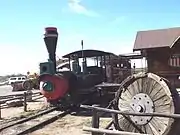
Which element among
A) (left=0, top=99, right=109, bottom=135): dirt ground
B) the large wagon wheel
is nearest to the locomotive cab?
(left=0, top=99, right=109, bottom=135): dirt ground

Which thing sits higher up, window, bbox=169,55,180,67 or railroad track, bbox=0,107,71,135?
window, bbox=169,55,180,67

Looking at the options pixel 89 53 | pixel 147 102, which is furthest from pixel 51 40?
pixel 147 102

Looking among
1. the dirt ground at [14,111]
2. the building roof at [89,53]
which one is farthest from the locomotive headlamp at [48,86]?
the building roof at [89,53]

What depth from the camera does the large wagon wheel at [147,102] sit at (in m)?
6.10

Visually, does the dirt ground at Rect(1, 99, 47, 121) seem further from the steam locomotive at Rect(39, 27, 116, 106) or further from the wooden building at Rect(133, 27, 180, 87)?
the wooden building at Rect(133, 27, 180, 87)

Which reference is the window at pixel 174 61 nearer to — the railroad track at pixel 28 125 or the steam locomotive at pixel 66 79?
the steam locomotive at pixel 66 79

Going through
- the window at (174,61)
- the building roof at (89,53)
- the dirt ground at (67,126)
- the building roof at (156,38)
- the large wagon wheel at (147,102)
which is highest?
the building roof at (156,38)

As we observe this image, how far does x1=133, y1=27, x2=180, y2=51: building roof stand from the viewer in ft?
73.8

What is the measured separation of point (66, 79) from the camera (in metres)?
15.1

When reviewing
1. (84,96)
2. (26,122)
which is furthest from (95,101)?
(26,122)

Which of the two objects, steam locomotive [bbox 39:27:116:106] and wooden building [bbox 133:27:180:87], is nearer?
steam locomotive [bbox 39:27:116:106]

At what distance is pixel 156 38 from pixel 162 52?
2.13m

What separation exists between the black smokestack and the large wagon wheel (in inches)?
353

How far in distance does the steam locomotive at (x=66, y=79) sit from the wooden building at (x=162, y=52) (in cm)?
558
